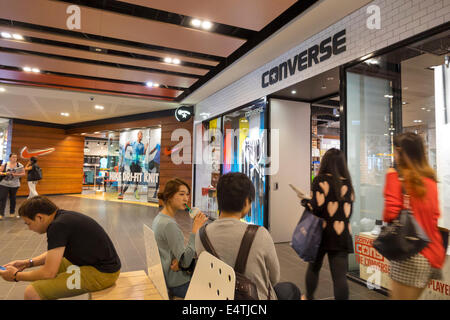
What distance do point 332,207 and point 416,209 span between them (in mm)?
633

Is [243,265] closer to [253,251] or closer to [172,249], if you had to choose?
[253,251]

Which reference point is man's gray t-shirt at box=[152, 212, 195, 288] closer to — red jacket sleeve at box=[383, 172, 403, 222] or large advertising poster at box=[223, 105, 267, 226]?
red jacket sleeve at box=[383, 172, 403, 222]

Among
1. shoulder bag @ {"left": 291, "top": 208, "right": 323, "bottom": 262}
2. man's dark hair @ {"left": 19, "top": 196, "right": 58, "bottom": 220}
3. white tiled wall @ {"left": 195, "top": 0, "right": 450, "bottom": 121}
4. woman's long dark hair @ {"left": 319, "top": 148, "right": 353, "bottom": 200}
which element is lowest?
shoulder bag @ {"left": 291, "top": 208, "right": 323, "bottom": 262}

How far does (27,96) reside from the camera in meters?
8.20

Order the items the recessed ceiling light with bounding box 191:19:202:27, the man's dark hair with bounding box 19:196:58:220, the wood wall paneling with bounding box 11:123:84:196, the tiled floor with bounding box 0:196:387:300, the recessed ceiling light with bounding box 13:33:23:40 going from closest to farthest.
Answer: the man's dark hair with bounding box 19:196:58:220
the tiled floor with bounding box 0:196:387:300
the recessed ceiling light with bounding box 191:19:202:27
the recessed ceiling light with bounding box 13:33:23:40
the wood wall paneling with bounding box 11:123:84:196

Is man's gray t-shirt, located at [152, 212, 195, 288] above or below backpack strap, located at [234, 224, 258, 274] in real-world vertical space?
below

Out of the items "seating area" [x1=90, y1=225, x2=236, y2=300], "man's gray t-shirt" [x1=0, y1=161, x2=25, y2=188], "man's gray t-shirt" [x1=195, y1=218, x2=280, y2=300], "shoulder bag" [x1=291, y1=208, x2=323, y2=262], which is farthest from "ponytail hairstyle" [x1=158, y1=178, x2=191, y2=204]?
"man's gray t-shirt" [x1=0, y1=161, x2=25, y2=188]

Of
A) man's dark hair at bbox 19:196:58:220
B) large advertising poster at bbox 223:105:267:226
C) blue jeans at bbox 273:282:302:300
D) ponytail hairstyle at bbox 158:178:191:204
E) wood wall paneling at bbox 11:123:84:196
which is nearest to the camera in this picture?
blue jeans at bbox 273:282:302:300

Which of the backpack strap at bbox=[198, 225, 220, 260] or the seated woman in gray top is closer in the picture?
the backpack strap at bbox=[198, 225, 220, 260]

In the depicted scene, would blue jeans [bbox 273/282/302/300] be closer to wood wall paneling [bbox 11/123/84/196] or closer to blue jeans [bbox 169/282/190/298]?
blue jeans [bbox 169/282/190/298]

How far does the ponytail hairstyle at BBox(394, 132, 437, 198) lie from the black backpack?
1.11m

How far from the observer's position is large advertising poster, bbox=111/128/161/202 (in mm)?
10477

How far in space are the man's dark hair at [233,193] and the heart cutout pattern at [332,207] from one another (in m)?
1.04

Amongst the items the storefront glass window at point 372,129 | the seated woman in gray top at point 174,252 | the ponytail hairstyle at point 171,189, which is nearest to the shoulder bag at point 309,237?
the seated woman in gray top at point 174,252
